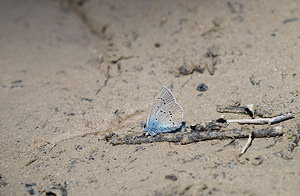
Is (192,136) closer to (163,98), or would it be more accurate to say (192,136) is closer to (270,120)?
(163,98)

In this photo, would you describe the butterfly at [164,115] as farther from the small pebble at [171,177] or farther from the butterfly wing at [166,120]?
the small pebble at [171,177]

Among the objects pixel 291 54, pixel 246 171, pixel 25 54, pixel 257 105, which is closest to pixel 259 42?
pixel 291 54

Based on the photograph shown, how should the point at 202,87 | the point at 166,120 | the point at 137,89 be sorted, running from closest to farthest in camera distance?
the point at 166,120, the point at 202,87, the point at 137,89

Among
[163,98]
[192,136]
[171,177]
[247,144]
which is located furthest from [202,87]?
[171,177]

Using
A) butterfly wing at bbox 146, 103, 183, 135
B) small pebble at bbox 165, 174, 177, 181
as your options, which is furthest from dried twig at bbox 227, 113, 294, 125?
small pebble at bbox 165, 174, 177, 181

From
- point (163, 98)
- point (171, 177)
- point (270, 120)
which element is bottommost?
point (171, 177)
